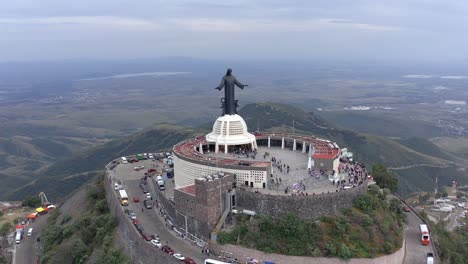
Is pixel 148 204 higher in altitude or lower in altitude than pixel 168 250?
higher

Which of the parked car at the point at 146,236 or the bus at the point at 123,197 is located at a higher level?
the bus at the point at 123,197

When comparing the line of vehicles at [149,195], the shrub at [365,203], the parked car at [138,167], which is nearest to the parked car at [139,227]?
the line of vehicles at [149,195]

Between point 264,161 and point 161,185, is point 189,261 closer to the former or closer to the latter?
point 264,161

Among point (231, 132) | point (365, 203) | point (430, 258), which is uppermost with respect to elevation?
point (231, 132)

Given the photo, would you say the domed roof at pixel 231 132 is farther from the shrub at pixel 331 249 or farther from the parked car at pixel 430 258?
the parked car at pixel 430 258

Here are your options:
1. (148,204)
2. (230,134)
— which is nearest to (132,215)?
(148,204)

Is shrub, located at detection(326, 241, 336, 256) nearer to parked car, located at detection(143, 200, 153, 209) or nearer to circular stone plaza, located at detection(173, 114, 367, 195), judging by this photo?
circular stone plaza, located at detection(173, 114, 367, 195)
